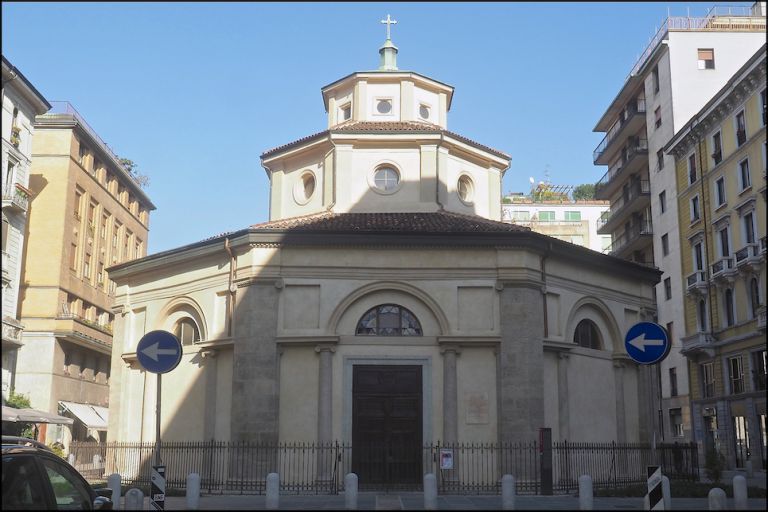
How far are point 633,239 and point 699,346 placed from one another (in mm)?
12188

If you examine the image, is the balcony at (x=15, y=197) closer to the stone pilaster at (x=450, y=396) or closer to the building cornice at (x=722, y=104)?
the stone pilaster at (x=450, y=396)

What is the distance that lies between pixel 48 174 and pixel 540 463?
36093 mm

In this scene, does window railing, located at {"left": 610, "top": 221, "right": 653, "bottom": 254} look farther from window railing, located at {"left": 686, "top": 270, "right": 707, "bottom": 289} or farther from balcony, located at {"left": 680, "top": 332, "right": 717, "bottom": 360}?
balcony, located at {"left": 680, "top": 332, "right": 717, "bottom": 360}

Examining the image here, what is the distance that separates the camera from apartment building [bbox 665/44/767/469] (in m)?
36.8

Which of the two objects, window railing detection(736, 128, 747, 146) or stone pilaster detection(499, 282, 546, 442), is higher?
window railing detection(736, 128, 747, 146)

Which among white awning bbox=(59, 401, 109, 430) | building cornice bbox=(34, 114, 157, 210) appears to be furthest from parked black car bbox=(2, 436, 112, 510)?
building cornice bbox=(34, 114, 157, 210)

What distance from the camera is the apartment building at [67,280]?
145 ft

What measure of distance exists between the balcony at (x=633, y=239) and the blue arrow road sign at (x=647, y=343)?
39.6 metres

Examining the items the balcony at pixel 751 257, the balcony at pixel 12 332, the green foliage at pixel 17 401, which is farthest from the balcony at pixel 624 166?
the green foliage at pixel 17 401

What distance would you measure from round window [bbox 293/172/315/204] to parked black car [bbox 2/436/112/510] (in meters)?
18.7

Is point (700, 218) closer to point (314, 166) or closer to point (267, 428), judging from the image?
point (314, 166)

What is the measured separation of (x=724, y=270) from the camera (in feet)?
129

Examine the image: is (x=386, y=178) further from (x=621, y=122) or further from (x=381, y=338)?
(x=621, y=122)

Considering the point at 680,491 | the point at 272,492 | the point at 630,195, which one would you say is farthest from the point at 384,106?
the point at 630,195
